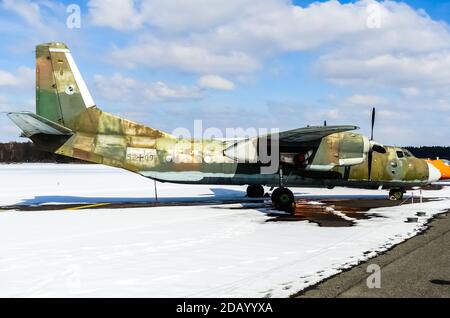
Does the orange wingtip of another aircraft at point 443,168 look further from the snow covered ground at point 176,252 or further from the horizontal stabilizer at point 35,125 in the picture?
the horizontal stabilizer at point 35,125

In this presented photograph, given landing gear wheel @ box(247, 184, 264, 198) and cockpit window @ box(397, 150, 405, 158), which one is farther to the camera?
landing gear wheel @ box(247, 184, 264, 198)

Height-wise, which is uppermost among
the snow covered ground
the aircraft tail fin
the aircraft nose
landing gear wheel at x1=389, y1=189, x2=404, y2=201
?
the aircraft tail fin

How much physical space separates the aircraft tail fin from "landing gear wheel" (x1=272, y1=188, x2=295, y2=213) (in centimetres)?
1017

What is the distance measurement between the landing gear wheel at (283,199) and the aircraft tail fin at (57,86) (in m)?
10.2

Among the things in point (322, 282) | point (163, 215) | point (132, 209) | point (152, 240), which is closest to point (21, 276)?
point (152, 240)

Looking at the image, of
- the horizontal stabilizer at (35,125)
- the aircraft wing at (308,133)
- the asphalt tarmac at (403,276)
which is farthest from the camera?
the horizontal stabilizer at (35,125)

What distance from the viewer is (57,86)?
19.3 meters

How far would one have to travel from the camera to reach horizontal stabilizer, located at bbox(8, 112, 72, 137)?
16.7 metres

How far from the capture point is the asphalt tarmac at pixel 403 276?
671 centimetres

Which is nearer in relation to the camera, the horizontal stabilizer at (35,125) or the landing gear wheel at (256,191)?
the horizontal stabilizer at (35,125)

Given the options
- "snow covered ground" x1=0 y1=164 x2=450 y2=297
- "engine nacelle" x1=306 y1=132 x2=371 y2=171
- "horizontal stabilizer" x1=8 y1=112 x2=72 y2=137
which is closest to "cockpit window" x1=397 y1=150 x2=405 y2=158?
"engine nacelle" x1=306 y1=132 x2=371 y2=171

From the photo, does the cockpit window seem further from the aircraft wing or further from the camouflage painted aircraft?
the aircraft wing

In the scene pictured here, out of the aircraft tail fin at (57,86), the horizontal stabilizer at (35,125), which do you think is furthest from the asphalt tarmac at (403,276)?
the aircraft tail fin at (57,86)

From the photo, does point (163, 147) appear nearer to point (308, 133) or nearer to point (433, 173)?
point (308, 133)
